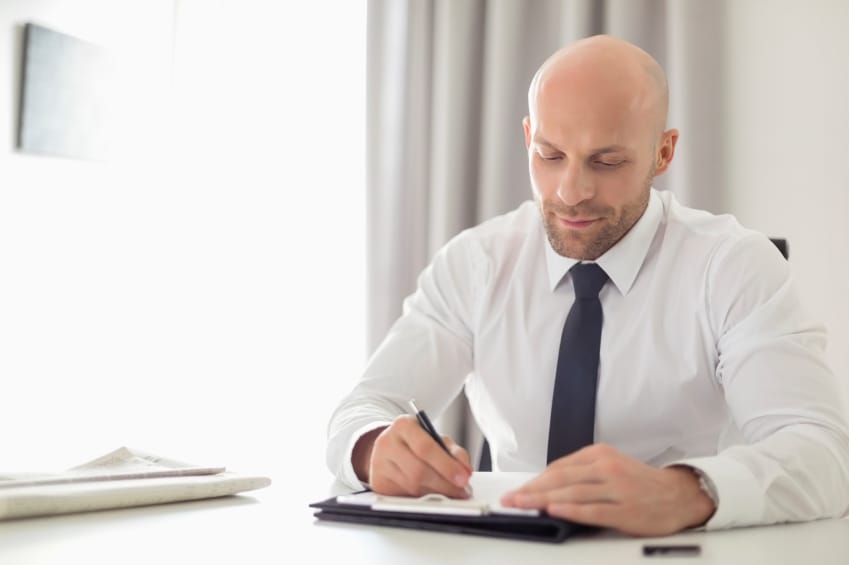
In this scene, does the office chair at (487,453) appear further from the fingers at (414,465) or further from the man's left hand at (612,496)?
the man's left hand at (612,496)

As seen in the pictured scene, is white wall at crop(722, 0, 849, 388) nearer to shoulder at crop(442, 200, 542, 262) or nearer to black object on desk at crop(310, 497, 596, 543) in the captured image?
shoulder at crop(442, 200, 542, 262)

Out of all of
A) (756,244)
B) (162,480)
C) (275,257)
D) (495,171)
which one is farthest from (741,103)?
(162,480)

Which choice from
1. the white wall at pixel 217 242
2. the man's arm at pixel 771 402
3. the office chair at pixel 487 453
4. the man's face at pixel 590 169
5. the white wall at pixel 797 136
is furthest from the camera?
the white wall at pixel 217 242

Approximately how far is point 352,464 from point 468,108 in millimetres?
1684

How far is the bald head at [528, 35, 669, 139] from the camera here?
1.56m

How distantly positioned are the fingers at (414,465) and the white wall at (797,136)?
5.06 feet

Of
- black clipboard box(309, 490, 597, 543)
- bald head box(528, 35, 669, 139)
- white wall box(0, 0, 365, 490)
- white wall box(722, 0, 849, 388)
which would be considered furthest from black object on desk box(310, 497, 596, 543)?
white wall box(0, 0, 365, 490)

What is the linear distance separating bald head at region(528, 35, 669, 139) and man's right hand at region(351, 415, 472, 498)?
0.63 m

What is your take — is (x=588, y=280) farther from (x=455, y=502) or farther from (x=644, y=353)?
(x=455, y=502)

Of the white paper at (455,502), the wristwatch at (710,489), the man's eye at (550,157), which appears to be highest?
the man's eye at (550,157)

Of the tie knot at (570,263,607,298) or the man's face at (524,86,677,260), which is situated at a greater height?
the man's face at (524,86,677,260)

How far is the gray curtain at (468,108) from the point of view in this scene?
2.53 metres

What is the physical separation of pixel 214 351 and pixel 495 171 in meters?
1.34

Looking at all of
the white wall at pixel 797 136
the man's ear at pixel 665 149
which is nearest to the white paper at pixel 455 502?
the man's ear at pixel 665 149
